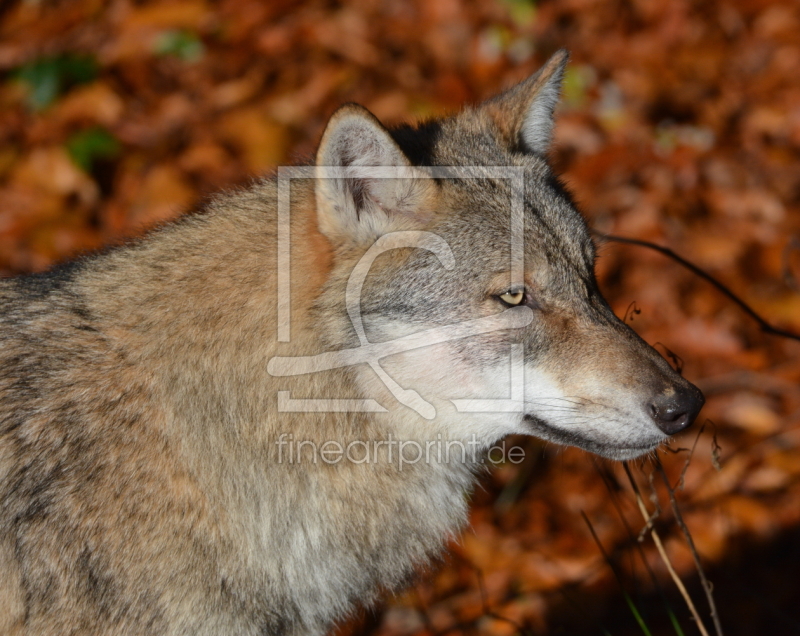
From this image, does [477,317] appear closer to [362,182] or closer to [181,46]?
[362,182]

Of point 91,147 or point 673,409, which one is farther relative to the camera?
point 91,147

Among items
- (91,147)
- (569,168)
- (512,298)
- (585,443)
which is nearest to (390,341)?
(512,298)

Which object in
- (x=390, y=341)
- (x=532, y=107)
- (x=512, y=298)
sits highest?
(x=532, y=107)

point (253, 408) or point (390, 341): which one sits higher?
point (390, 341)

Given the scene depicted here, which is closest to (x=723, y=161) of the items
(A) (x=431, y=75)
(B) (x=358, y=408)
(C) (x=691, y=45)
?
(C) (x=691, y=45)

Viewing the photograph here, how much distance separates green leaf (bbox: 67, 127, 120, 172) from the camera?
6305mm

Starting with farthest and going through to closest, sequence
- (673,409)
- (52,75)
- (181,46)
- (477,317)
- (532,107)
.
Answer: (181,46) < (52,75) < (532,107) < (477,317) < (673,409)

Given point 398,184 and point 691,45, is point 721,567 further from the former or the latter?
point 691,45

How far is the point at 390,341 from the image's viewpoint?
283 cm

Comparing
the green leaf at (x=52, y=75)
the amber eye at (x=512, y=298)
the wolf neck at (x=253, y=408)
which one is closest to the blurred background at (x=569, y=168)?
the green leaf at (x=52, y=75)

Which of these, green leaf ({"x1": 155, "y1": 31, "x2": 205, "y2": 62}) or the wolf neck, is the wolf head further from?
green leaf ({"x1": 155, "y1": 31, "x2": 205, "y2": 62})

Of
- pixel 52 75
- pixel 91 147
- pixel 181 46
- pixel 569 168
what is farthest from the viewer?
pixel 181 46

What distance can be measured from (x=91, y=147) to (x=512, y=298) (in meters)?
4.88

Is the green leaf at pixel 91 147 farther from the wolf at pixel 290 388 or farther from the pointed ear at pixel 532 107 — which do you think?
the pointed ear at pixel 532 107
